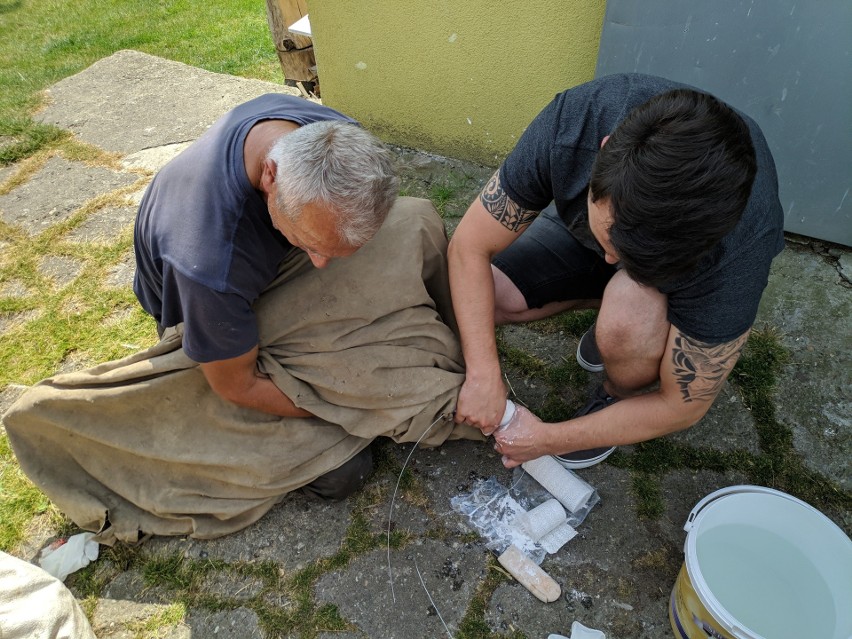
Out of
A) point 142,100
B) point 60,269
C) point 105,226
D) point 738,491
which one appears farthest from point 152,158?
point 738,491

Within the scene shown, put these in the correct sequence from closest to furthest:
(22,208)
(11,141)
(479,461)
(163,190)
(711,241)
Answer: (711,241) < (163,190) < (479,461) < (22,208) < (11,141)

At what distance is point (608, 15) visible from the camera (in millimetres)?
2779

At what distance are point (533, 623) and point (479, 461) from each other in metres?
0.61

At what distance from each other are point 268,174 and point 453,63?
6.89 ft

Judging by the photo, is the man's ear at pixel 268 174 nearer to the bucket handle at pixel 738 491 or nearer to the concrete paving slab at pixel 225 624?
the concrete paving slab at pixel 225 624

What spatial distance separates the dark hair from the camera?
1.39m

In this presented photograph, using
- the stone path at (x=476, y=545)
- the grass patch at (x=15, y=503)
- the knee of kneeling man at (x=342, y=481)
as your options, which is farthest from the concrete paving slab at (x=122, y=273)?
the knee of kneeling man at (x=342, y=481)

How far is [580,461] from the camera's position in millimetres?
2271

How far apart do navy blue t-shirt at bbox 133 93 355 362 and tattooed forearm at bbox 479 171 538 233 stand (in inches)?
25.7

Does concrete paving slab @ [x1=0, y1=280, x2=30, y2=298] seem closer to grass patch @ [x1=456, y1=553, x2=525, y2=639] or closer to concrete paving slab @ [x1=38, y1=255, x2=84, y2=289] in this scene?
concrete paving slab @ [x1=38, y1=255, x2=84, y2=289]

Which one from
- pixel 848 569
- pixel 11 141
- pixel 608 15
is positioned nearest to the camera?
pixel 848 569

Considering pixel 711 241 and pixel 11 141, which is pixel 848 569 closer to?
pixel 711 241

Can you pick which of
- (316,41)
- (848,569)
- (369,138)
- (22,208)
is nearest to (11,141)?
(22,208)

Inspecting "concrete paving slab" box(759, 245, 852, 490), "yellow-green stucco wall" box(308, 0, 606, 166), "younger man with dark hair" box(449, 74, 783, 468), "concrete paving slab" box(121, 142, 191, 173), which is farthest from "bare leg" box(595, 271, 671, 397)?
"concrete paving slab" box(121, 142, 191, 173)
